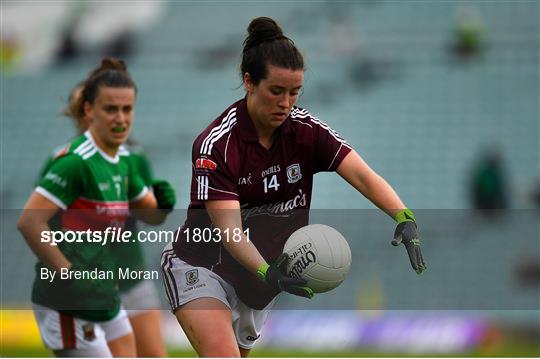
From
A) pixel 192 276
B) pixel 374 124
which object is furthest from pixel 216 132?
pixel 374 124

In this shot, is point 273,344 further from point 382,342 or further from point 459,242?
point 459,242

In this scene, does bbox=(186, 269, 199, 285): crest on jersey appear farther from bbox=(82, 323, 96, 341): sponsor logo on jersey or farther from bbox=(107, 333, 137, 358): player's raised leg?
bbox=(107, 333, 137, 358): player's raised leg

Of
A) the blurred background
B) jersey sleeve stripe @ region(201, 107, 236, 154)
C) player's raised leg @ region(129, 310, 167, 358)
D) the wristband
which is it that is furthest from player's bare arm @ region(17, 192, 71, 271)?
the blurred background

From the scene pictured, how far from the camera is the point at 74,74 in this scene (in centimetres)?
2016

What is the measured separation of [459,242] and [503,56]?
4.97m

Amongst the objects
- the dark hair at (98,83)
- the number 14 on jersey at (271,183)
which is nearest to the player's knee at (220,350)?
the number 14 on jersey at (271,183)

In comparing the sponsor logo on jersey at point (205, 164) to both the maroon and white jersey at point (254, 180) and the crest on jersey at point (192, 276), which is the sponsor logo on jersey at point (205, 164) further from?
the crest on jersey at point (192, 276)

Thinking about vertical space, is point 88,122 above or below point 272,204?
above

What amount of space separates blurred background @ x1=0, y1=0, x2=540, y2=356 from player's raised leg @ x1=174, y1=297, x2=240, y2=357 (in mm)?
7290

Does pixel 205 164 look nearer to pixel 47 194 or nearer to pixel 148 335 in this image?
pixel 47 194

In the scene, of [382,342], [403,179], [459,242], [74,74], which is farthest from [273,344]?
[74,74]

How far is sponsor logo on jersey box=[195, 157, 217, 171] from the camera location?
191 inches

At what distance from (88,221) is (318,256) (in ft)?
6.24

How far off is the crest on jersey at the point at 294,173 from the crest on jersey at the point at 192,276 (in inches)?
25.2
